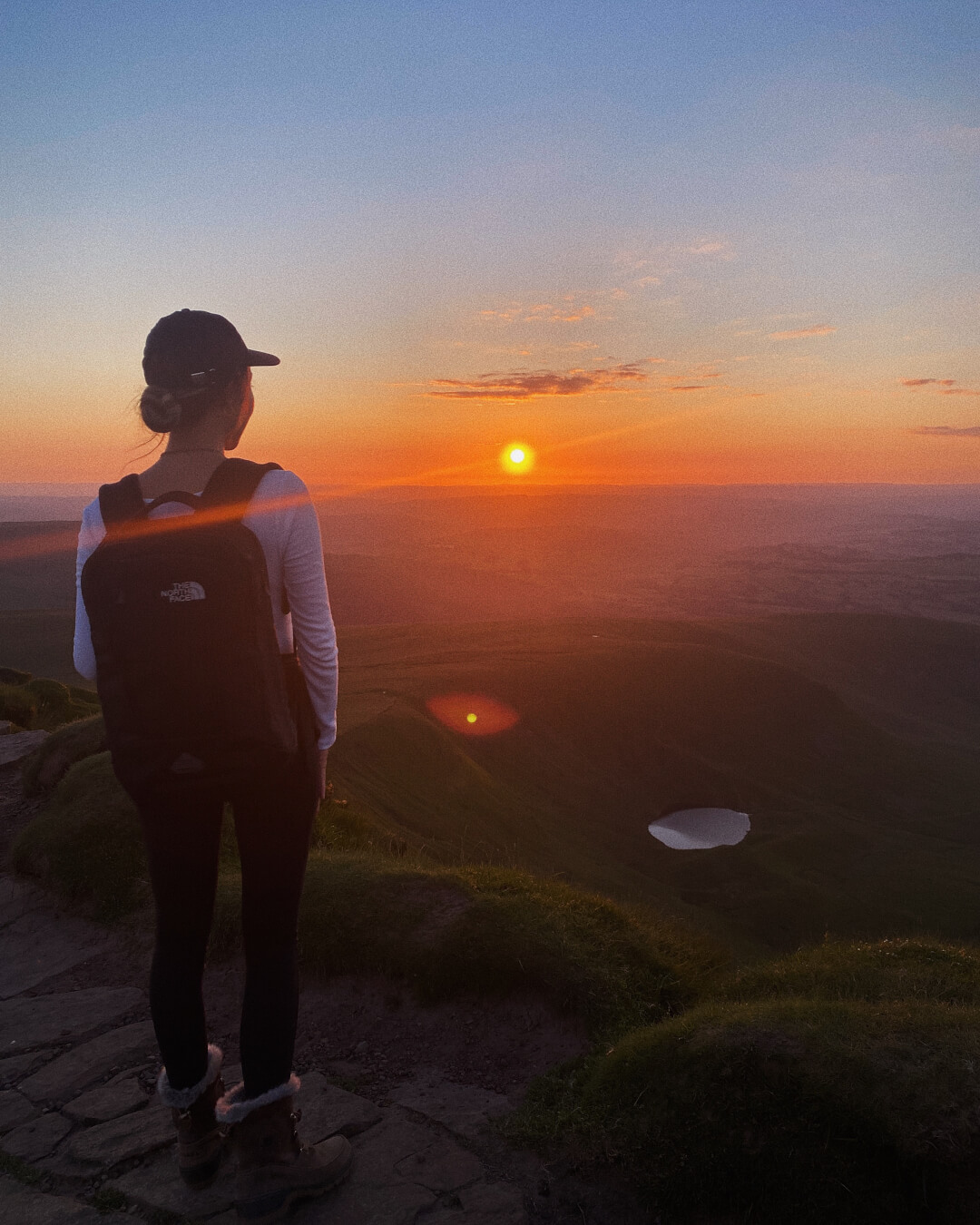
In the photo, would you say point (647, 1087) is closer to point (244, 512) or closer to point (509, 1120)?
point (509, 1120)

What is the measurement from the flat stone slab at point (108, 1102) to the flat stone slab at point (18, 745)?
5.11 metres

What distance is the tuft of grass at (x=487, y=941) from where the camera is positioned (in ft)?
13.0

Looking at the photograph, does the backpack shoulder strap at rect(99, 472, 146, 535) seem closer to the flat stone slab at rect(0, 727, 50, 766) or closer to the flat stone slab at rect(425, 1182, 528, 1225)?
the flat stone slab at rect(425, 1182, 528, 1225)

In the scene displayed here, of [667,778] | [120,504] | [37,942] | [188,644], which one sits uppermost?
[120,504]

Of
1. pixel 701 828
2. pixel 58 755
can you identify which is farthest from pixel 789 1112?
pixel 701 828

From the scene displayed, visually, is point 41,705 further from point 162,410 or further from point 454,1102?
point 162,410

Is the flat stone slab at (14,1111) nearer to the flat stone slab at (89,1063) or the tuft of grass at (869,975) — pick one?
the flat stone slab at (89,1063)

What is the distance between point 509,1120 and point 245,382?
2.79 m

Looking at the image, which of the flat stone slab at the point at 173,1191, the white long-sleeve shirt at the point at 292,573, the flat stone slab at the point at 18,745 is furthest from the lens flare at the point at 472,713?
the white long-sleeve shirt at the point at 292,573

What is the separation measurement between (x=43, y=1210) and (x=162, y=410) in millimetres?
2554

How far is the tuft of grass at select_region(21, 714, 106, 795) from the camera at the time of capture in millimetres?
6801

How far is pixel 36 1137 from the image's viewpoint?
120 inches

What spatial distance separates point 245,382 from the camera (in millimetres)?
2373

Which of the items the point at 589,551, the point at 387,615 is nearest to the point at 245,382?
the point at 387,615
